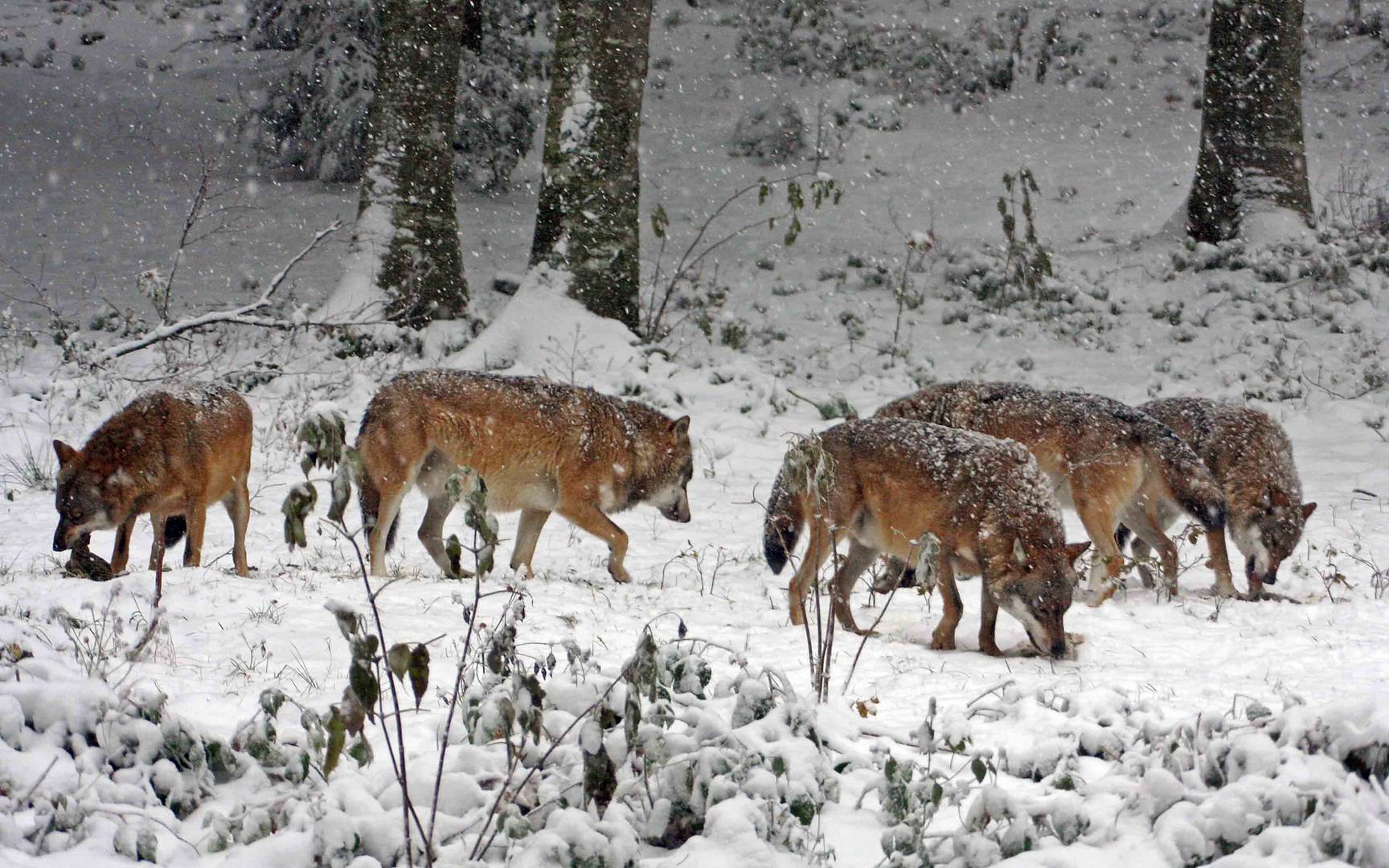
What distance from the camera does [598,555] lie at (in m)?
9.62

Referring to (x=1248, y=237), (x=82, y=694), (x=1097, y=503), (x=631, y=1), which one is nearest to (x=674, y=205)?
(x=631, y=1)

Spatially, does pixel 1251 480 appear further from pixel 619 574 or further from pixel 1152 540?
pixel 619 574

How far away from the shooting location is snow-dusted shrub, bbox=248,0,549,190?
68.4 ft

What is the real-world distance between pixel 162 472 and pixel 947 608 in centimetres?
480

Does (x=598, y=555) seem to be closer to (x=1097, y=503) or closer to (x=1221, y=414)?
(x=1097, y=503)

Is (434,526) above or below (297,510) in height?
below

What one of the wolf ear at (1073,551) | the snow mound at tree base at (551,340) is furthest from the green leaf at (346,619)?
the snow mound at tree base at (551,340)

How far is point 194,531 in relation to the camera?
7.57 m

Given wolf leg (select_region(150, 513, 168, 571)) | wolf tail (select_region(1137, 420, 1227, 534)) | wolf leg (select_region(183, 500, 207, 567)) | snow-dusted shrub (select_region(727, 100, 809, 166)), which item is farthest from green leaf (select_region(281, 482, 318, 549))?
snow-dusted shrub (select_region(727, 100, 809, 166))

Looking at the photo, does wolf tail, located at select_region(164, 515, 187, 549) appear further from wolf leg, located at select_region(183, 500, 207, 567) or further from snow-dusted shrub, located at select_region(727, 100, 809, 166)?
snow-dusted shrub, located at select_region(727, 100, 809, 166)

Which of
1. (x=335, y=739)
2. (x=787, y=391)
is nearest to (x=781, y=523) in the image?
(x=335, y=739)

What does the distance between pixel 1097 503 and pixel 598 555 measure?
386cm

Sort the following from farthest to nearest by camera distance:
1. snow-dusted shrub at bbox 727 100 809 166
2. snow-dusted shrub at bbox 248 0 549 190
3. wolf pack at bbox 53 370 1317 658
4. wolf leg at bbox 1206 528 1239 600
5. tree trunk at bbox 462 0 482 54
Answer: snow-dusted shrub at bbox 727 100 809 166, tree trunk at bbox 462 0 482 54, snow-dusted shrub at bbox 248 0 549 190, wolf leg at bbox 1206 528 1239 600, wolf pack at bbox 53 370 1317 658

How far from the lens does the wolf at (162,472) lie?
7.12 metres
